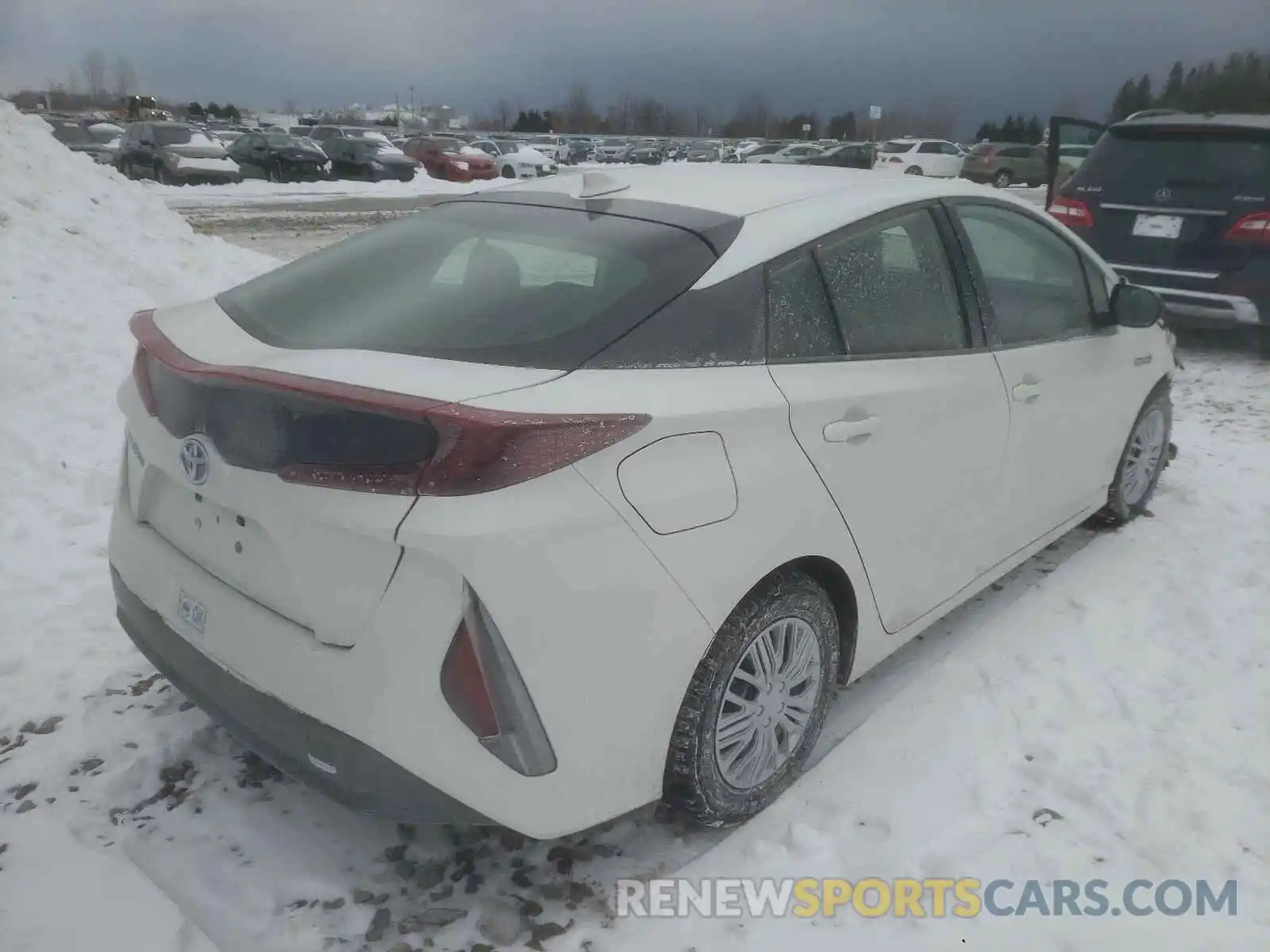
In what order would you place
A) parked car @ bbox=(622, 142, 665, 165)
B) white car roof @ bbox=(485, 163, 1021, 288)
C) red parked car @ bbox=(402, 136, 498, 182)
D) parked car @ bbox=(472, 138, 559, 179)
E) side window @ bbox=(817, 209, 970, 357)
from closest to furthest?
white car roof @ bbox=(485, 163, 1021, 288)
side window @ bbox=(817, 209, 970, 357)
red parked car @ bbox=(402, 136, 498, 182)
parked car @ bbox=(472, 138, 559, 179)
parked car @ bbox=(622, 142, 665, 165)

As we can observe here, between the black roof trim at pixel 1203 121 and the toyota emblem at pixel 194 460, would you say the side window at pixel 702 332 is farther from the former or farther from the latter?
the black roof trim at pixel 1203 121

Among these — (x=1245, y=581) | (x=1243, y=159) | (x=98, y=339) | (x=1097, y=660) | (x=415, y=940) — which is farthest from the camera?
(x=1243, y=159)

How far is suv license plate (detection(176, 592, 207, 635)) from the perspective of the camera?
2320mm

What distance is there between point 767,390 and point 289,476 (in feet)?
3.68

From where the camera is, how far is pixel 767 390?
2.41 metres

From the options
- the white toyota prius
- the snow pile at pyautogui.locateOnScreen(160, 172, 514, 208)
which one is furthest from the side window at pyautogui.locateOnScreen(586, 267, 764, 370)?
the snow pile at pyautogui.locateOnScreen(160, 172, 514, 208)

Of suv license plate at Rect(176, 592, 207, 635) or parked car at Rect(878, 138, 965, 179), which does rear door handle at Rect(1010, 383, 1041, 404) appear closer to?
suv license plate at Rect(176, 592, 207, 635)

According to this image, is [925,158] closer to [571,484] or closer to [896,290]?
[896,290]

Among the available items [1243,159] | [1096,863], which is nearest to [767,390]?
[1096,863]

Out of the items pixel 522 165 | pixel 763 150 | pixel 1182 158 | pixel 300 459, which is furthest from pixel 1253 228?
pixel 763 150

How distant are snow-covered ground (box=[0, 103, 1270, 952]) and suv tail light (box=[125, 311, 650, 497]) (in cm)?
107

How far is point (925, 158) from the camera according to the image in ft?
106

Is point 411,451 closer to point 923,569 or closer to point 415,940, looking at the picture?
point 415,940

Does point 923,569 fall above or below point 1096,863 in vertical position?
above
